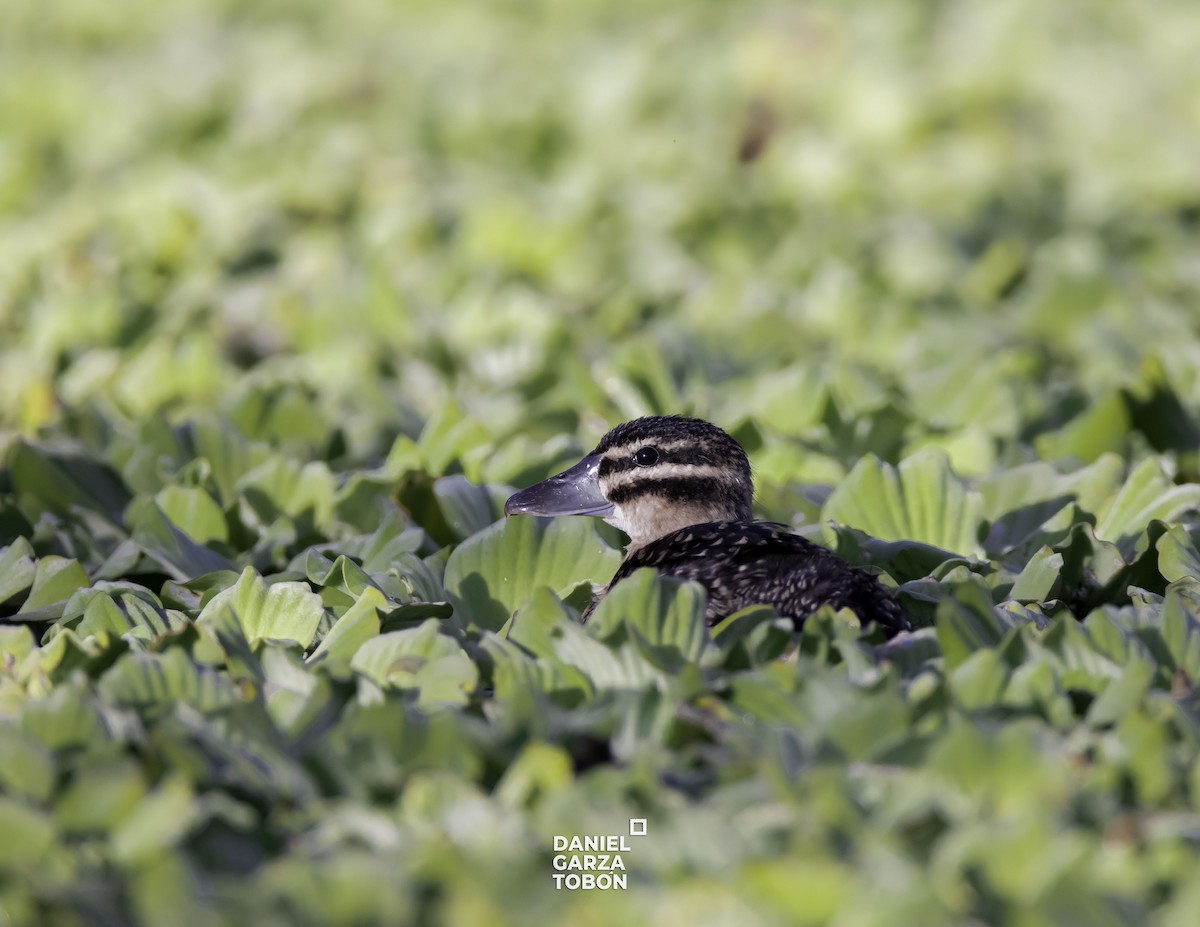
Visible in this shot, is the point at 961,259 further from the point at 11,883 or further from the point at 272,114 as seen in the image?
the point at 11,883

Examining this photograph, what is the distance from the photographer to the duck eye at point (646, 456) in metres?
4.71

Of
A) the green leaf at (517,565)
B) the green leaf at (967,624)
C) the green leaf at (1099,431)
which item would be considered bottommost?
the green leaf at (967,624)

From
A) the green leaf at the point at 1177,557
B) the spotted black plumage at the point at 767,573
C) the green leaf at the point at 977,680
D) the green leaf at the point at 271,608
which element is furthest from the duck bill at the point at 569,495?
the green leaf at the point at 977,680

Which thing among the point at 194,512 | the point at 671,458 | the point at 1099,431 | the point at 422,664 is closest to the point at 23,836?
the point at 422,664

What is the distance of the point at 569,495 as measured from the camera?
Result: 475cm

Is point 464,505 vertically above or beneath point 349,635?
above

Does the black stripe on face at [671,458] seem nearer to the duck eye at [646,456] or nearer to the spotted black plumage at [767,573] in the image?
the duck eye at [646,456]

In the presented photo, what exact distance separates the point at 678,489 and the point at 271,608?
4.37 ft

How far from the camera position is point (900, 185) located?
29.6 ft

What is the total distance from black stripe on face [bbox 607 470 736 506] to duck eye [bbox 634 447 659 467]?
3 cm

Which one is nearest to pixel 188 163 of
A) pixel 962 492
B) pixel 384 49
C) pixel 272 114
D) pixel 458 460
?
pixel 272 114

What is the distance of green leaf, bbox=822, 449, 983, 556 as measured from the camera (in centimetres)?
461

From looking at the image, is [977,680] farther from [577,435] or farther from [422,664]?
[577,435]

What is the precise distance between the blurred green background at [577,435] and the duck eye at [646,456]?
0.41 meters
